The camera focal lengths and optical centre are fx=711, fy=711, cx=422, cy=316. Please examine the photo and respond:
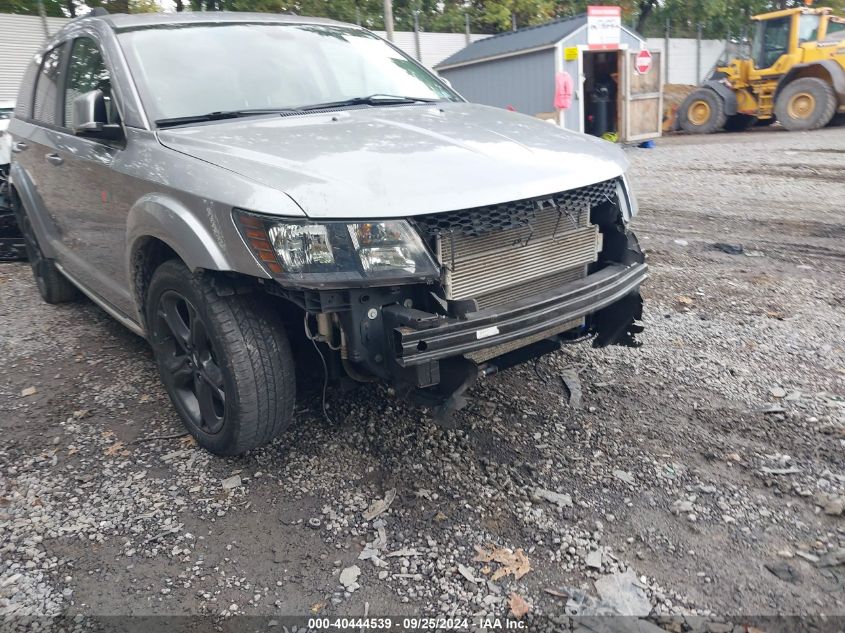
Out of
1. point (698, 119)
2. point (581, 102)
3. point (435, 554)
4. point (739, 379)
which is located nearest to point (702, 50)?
point (698, 119)

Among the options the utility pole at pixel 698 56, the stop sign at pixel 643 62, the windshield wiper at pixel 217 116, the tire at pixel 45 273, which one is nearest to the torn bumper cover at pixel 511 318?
the windshield wiper at pixel 217 116

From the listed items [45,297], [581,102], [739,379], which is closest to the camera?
[739,379]

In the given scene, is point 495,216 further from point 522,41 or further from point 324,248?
point 522,41

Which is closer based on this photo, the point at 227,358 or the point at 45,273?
the point at 227,358

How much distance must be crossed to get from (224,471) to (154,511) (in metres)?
0.35

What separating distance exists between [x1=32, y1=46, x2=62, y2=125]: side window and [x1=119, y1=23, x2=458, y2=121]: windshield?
1.16 m

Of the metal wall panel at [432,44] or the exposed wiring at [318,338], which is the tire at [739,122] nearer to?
the metal wall panel at [432,44]

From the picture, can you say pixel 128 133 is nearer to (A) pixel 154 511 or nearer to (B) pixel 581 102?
(A) pixel 154 511

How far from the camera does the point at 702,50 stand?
29609 mm

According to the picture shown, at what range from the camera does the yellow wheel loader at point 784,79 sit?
1666cm

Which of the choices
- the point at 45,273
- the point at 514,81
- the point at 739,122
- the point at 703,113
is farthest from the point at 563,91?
the point at 45,273

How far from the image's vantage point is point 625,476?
2994 millimetres

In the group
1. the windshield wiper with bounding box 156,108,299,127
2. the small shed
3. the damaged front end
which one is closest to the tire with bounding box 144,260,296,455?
Answer: the damaged front end

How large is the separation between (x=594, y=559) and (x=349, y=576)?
0.87m
